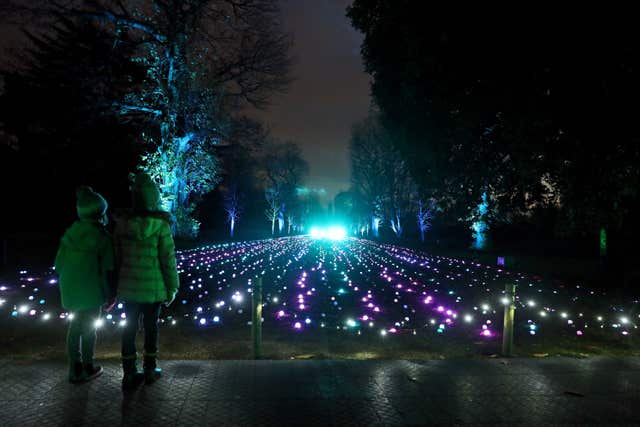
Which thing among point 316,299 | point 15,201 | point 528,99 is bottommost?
point 316,299

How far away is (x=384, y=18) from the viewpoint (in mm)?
11625

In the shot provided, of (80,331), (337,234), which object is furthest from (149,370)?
(337,234)

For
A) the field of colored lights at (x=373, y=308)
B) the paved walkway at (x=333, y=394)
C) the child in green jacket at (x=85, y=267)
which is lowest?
the field of colored lights at (x=373, y=308)

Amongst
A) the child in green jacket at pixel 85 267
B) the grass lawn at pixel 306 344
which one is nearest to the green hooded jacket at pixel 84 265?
the child in green jacket at pixel 85 267

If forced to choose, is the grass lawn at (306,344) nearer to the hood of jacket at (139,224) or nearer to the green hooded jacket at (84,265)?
the green hooded jacket at (84,265)

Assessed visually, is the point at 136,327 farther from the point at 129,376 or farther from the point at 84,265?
the point at 84,265

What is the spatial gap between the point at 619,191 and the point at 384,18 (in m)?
7.20

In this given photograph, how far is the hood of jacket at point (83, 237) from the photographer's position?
13.3ft

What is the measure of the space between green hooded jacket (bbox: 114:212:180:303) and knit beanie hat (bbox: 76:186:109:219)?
11.4 inches

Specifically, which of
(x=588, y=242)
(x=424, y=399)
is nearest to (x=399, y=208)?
(x=588, y=242)

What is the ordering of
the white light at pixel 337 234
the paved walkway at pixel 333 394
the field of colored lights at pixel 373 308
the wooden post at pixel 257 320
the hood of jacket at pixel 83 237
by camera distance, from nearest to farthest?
1. the paved walkway at pixel 333 394
2. the hood of jacket at pixel 83 237
3. the wooden post at pixel 257 320
4. the field of colored lights at pixel 373 308
5. the white light at pixel 337 234

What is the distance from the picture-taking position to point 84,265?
13.4 feet

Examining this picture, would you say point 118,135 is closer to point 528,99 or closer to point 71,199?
point 71,199

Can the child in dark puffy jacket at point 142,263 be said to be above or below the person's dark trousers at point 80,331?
above
